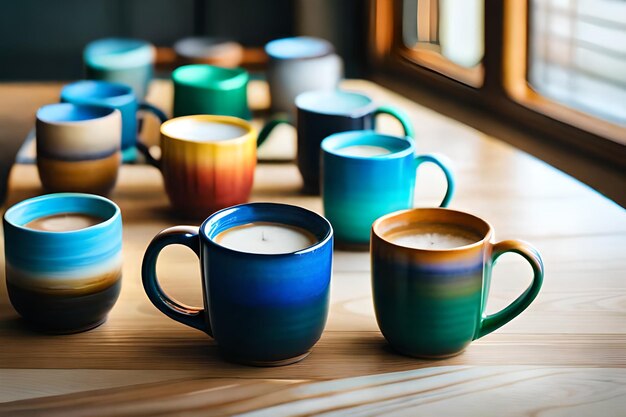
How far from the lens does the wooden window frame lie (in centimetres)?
146

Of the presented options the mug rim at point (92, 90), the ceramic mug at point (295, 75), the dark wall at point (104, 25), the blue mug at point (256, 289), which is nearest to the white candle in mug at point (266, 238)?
the blue mug at point (256, 289)

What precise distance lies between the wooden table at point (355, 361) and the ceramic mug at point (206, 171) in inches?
2.0

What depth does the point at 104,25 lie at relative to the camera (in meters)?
2.44

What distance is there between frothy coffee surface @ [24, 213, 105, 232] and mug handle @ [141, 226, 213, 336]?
110mm

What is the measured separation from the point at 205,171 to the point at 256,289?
14.5 inches

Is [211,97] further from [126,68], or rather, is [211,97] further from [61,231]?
[61,231]

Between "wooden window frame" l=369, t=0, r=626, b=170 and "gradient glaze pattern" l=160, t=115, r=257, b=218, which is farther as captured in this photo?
"wooden window frame" l=369, t=0, r=626, b=170

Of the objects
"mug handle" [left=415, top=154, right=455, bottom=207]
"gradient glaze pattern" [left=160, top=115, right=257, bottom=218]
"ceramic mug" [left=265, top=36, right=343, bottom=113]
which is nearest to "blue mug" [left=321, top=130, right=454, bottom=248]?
"mug handle" [left=415, top=154, right=455, bottom=207]

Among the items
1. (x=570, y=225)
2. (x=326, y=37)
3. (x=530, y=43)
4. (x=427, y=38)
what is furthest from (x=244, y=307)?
(x=326, y=37)

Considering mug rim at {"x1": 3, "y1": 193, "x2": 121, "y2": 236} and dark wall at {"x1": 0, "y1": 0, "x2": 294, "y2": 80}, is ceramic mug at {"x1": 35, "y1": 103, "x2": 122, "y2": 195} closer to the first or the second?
mug rim at {"x1": 3, "y1": 193, "x2": 121, "y2": 236}

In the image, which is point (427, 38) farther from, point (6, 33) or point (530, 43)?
point (6, 33)

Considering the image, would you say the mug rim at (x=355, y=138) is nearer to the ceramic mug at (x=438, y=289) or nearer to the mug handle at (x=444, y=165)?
the mug handle at (x=444, y=165)

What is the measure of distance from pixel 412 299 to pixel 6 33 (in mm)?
2011

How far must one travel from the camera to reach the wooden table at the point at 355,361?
0.70 meters
